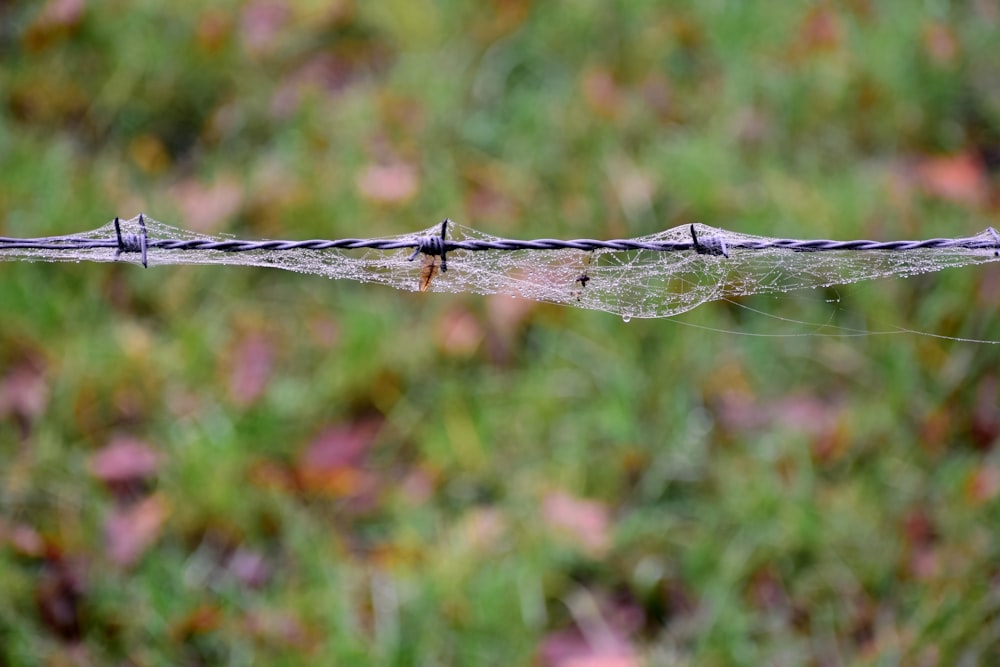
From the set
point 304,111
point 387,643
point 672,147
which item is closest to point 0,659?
point 387,643

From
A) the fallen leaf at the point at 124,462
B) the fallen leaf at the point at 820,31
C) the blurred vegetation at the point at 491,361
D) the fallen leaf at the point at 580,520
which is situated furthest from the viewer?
the fallen leaf at the point at 820,31

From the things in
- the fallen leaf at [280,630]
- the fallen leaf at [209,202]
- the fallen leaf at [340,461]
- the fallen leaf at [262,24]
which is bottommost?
the fallen leaf at [280,630]

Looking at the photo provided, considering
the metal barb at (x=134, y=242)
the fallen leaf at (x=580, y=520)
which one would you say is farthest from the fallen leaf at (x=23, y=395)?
the fallen leaf at (x=580, y=520)

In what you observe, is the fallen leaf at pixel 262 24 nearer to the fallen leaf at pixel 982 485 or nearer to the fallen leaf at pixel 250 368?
the fallen leaf at pixel 250 368

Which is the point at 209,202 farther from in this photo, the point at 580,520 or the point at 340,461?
the point at 580,520

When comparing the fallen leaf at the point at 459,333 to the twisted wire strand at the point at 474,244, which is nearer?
the twisted wire strand at the point at 474,244

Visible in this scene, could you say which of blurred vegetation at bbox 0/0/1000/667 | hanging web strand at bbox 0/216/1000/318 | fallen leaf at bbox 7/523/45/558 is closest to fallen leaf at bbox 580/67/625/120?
blurred vegetation at bbox 0/0/1000/667

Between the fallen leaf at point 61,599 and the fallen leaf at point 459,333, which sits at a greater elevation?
the fallen leaf at point 459,333
